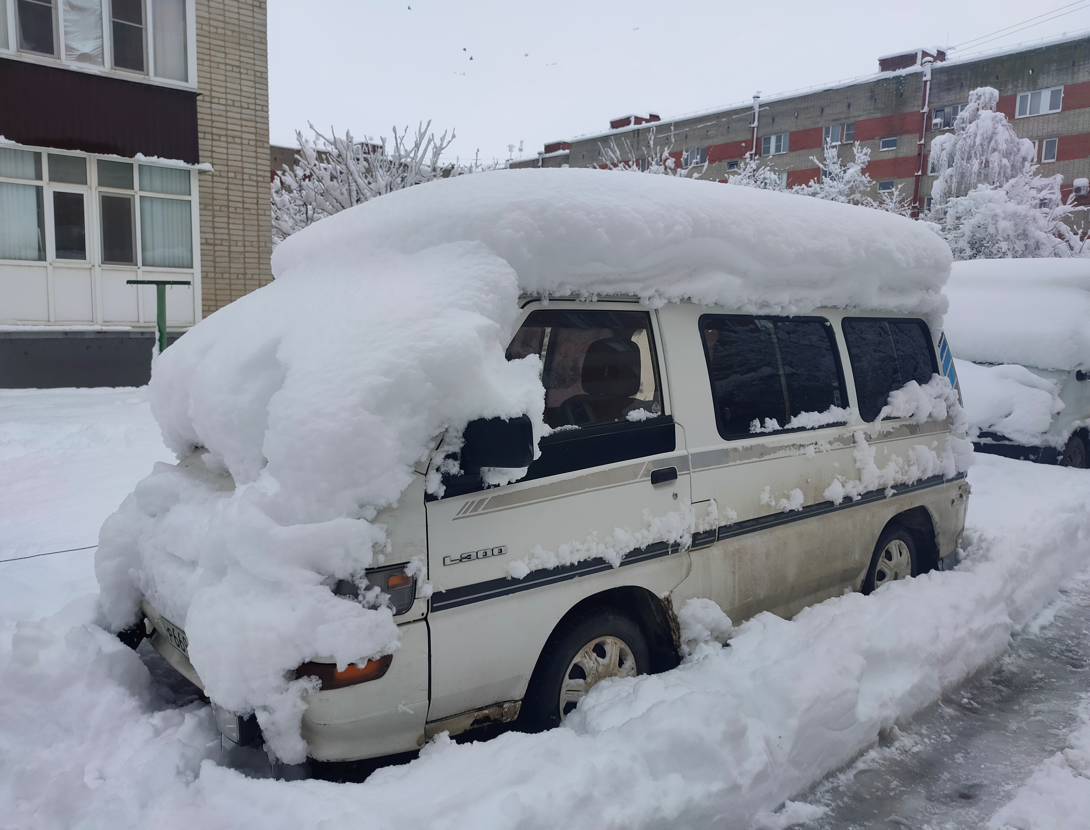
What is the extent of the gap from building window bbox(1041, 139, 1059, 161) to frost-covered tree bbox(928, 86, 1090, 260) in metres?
→ 13.0

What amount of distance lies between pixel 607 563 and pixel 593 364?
2.73ft

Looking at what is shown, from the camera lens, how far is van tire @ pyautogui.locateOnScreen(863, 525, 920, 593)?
183 inches

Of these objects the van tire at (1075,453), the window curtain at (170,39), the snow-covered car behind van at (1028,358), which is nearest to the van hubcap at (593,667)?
the snow-covered car behind van at (1028,358)

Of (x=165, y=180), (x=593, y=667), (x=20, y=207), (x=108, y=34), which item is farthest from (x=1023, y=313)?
(x=20, y=207)

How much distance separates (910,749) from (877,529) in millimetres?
1372

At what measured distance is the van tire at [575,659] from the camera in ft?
10.0

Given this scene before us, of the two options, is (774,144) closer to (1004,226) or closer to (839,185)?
(839,185)

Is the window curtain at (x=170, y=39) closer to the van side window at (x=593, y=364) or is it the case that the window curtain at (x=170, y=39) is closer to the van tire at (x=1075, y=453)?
the van side window at (x=593, y=364)

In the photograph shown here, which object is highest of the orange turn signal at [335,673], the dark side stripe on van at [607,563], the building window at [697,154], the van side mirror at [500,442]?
the building window at [697,154]

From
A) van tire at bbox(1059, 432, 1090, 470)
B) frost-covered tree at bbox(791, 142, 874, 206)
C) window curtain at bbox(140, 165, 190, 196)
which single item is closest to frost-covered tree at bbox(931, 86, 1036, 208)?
frost-covered tree at bbox(791, 142, 874, 206)

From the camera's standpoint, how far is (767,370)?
396 cm

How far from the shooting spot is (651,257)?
3.35 metres

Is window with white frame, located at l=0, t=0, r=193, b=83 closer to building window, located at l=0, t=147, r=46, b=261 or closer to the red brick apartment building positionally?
building window, located at l=0, t=147, r=46, b=261

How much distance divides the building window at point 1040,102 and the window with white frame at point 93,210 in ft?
127
